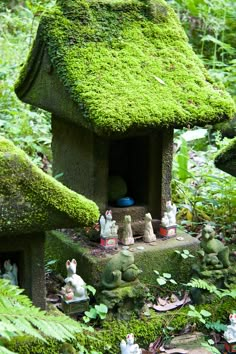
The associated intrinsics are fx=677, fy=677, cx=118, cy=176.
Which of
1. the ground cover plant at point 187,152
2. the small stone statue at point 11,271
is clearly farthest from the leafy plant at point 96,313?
the small stone statue at point 11,271

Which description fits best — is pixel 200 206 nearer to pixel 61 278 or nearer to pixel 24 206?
pixel 61 278

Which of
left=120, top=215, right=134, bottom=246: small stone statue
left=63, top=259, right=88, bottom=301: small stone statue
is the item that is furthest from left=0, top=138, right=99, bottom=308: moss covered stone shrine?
left=120, top=215, right=134, bottom=246: small stone statue

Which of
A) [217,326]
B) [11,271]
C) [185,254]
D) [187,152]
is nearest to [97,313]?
[11,271]

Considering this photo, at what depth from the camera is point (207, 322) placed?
4.73 m

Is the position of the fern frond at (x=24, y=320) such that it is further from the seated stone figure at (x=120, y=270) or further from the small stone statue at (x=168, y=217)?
the small stone statue at (x=168, y=217)

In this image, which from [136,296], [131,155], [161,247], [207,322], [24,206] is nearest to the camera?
[24,206]

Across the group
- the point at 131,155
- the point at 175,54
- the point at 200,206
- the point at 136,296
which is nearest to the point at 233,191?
the point at 200,206

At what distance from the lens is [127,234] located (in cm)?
504

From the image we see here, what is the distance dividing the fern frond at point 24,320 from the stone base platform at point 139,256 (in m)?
1.25

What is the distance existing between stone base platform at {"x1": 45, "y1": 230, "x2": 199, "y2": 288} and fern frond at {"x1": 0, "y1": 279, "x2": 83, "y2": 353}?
1251 millimetres

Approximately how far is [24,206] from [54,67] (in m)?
1.41

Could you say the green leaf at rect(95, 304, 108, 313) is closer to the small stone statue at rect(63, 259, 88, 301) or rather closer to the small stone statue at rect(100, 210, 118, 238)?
the small stone statue at rect(63, 259, 88, 301)

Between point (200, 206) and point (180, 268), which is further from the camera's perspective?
point (200, 206)

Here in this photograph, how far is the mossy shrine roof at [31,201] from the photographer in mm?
3703
